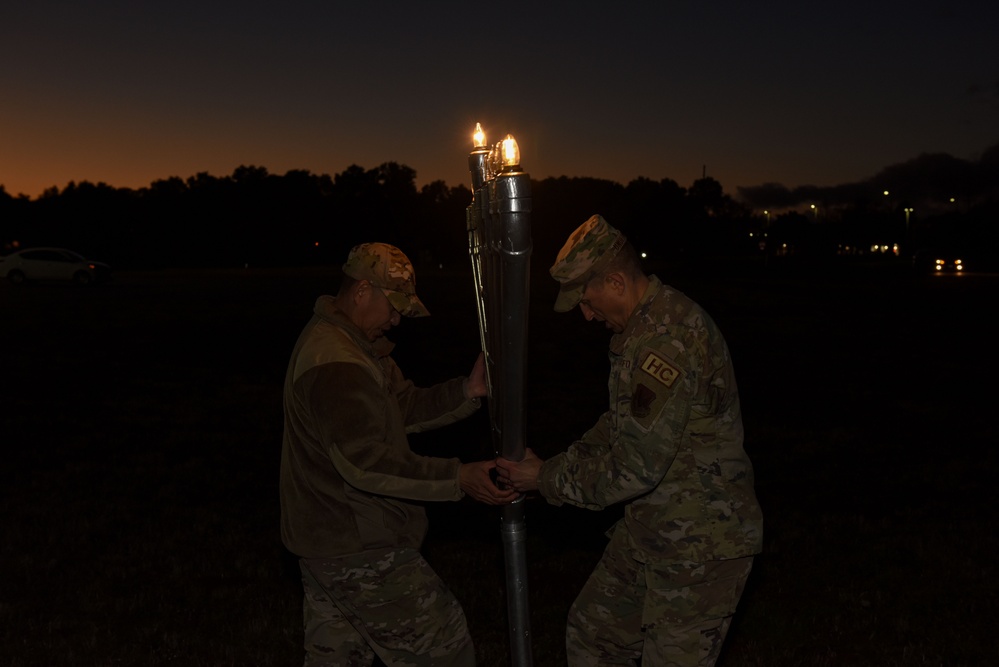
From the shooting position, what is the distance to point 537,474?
12.0ft

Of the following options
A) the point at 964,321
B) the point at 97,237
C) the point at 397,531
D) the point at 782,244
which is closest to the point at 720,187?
the point at 782,244

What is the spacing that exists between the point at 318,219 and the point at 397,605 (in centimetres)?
11565

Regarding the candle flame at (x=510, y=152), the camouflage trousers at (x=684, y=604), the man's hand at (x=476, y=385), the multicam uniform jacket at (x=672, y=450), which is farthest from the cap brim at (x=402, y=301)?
the camouflage trousers at (x=684, y=604)

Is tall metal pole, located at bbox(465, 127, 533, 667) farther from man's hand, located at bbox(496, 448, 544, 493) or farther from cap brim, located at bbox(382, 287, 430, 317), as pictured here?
cap brim, located at bbox(382, 287, 430, 317)

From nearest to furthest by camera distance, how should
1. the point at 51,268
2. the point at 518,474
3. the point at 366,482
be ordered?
1. the point at 518,474
2. the point at 366,482
3. the point at 51,268

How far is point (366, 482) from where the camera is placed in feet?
12.0

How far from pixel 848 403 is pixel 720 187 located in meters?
174

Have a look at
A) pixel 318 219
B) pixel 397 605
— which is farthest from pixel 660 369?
pixel 318 219

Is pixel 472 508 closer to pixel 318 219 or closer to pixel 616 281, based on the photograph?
pixel 616 281

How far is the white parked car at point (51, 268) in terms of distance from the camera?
44188 millimetres

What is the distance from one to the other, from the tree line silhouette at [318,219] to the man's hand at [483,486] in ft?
258

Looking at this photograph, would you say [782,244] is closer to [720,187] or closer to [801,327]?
[720,187]

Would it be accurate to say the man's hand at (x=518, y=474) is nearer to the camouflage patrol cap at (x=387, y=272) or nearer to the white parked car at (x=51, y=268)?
the camouflage patrol cap at (x=387, y=272)

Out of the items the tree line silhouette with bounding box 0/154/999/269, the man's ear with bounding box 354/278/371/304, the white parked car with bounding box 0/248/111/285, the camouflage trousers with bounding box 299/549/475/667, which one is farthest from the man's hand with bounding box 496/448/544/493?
the tree line silhouette with bounding box 0/154/999/269
